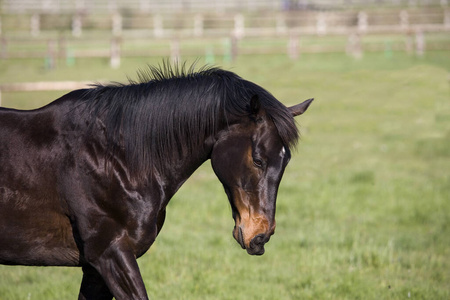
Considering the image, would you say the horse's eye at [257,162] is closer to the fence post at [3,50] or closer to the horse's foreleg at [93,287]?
the horse's foreleg at [93,287]

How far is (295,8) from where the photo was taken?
42406mm

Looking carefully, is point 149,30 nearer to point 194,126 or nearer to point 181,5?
point 181,5

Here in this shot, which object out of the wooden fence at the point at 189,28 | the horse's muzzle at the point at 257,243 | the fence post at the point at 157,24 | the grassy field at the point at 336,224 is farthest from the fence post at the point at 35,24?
the horse's muzzle at the point at 257,243

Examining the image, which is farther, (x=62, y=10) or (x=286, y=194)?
(x=62, y=10)

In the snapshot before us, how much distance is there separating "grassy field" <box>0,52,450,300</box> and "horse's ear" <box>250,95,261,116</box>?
2.21 metres

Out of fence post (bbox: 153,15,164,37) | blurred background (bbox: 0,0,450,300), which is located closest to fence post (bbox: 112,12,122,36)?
fence post (bbox: 153,15,164,37)

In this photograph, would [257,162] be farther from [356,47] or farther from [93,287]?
[356,47]

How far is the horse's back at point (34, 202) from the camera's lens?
3518 mm

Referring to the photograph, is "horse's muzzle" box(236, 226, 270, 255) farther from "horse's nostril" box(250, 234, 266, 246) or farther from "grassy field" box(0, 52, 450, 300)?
"grassy field" box(0, 52, 450, 300)

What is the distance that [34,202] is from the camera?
11.6 feet

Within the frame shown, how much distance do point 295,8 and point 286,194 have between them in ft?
115

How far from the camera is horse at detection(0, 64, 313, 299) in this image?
336cm

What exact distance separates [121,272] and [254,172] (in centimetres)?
91

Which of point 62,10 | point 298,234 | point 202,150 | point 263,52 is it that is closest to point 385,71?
point 263,52
